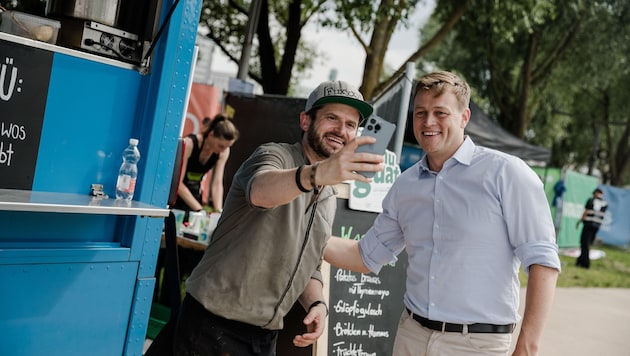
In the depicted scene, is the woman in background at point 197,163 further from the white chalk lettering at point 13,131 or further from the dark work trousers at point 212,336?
the white chalk lettering at point 13,131

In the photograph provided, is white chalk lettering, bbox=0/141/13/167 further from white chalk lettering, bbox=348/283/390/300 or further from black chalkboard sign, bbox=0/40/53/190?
white chalk lettering, bbox=348/283/390/300

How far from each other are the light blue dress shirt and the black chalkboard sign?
1773mm

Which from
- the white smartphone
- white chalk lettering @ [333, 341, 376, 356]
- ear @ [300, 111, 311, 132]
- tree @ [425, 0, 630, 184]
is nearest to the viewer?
the white smartphone

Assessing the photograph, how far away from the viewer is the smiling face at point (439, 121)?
2.79 metres

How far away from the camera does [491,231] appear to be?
267cm

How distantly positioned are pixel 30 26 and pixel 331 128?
→ 136 cm

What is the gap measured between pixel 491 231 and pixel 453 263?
22cm

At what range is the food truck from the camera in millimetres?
2562

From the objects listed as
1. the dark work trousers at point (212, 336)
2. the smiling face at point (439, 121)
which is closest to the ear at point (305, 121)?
the smiling face at point (439, 121)

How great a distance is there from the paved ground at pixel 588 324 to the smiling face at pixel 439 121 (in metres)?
5.08

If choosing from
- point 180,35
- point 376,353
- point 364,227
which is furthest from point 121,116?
point 376,353

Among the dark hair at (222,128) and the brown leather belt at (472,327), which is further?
the dark hair at (222,128)

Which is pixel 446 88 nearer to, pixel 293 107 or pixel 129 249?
pixel 129 249

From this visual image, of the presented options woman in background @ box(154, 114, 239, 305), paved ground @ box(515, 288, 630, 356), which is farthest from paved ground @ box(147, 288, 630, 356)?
woman in background @ box(154, 114, 239, 305)
